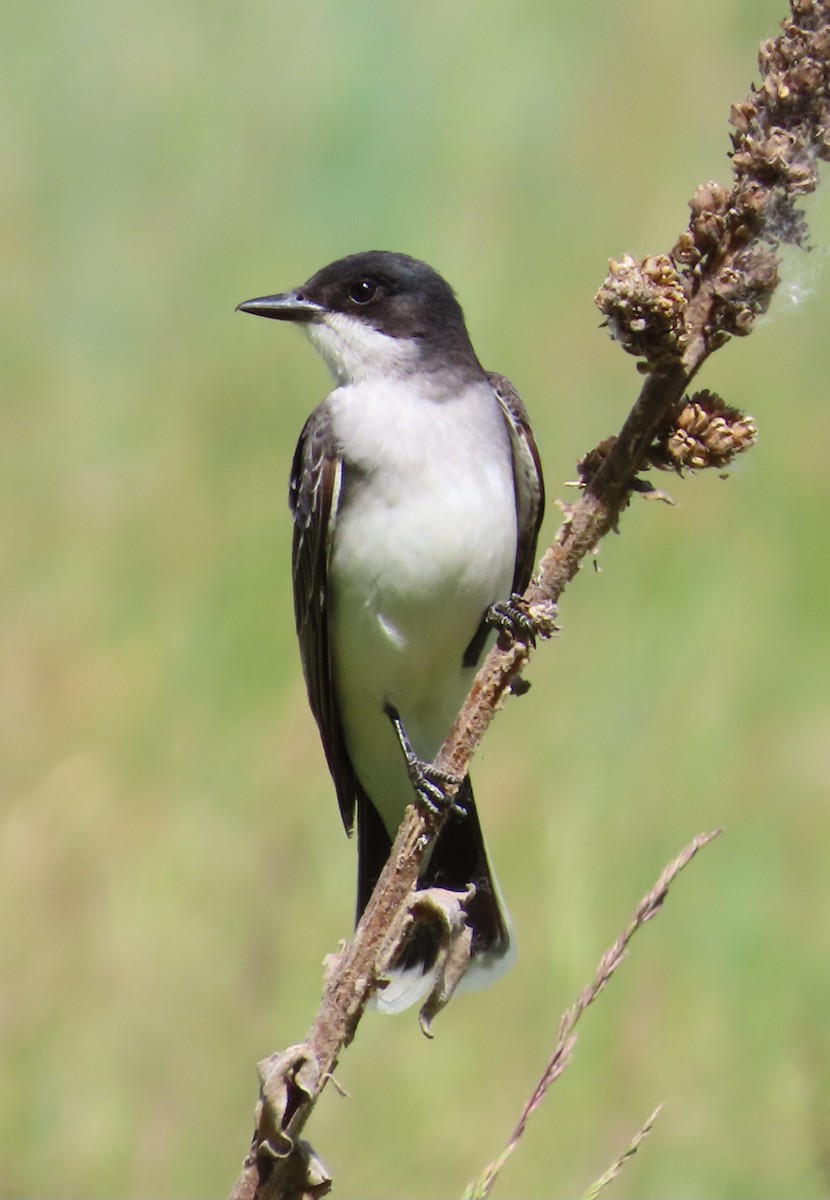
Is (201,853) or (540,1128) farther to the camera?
(201,853)

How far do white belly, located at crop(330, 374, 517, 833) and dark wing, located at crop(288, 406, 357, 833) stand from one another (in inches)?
1.3

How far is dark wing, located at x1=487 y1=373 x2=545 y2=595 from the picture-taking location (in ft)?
14.0

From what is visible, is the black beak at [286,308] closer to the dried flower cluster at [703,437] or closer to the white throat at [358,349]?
the white throat at [358,349]

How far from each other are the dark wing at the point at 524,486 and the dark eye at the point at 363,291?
1.64ft

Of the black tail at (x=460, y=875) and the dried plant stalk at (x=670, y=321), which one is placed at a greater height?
the black tail at (x=460, y=875)

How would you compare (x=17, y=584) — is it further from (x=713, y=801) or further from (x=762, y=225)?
(x=762, y=225)

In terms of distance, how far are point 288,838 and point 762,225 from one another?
3.31m

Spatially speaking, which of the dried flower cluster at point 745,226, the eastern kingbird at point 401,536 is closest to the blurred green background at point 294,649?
the dried flower cluster at point 745,226

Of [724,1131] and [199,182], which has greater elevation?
[199,182]

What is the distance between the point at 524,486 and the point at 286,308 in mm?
773

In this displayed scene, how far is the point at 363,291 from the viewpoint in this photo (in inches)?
181

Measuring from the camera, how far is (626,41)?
7.67 metres

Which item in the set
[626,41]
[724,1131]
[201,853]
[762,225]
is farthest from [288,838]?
[626,41]

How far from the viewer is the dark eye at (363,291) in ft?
15.1
